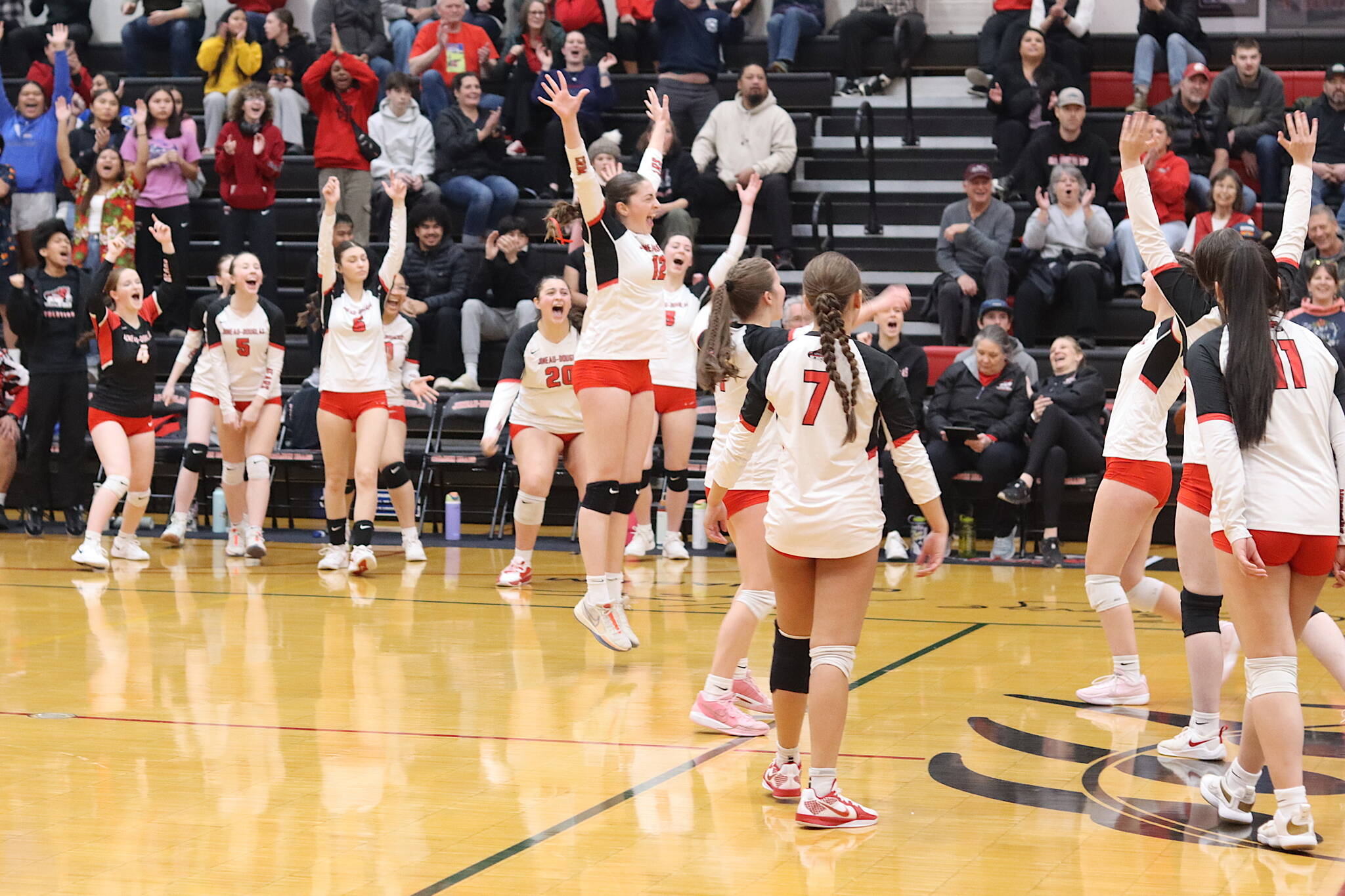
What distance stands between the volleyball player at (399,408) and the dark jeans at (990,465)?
368cm

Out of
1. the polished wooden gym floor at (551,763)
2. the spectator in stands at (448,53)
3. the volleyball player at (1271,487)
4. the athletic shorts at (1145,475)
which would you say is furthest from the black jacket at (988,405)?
the volleyball player at (1271,487)

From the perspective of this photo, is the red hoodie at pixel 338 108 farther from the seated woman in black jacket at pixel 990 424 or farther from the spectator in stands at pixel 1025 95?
the seated woman in black jacket at pixel 990 424

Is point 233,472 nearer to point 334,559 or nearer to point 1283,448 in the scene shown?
point 334,559

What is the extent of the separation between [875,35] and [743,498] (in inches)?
442

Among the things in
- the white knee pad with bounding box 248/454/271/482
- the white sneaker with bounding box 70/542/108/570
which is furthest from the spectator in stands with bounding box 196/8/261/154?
the white sneaker with bounding box 70/542/108/570

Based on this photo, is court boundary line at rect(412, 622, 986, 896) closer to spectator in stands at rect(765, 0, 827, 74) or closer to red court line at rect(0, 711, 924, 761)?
red court line at rect(0, 711, 924, 761)

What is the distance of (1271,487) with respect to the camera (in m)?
4.30

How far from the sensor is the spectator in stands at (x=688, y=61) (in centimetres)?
1452

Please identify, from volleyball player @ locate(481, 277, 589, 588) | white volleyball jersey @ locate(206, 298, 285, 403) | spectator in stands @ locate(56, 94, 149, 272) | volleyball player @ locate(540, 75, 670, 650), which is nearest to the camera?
volleyball player @ locate(540, 75, 670, 650)

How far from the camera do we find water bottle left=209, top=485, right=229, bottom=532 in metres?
12.8

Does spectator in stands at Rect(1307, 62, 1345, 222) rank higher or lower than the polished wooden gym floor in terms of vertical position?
higher

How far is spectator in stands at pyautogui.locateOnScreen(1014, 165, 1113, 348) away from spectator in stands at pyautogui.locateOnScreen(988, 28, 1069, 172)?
1165 millimetres

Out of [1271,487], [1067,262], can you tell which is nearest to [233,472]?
[1067,262]

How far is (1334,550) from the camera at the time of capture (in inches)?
172
